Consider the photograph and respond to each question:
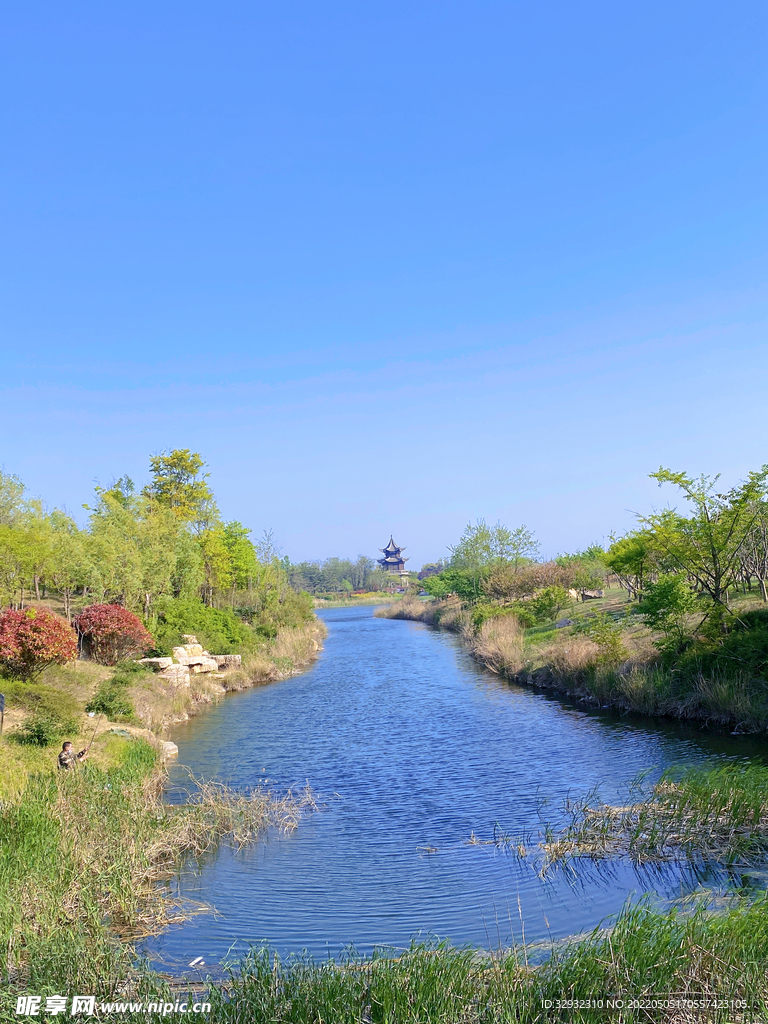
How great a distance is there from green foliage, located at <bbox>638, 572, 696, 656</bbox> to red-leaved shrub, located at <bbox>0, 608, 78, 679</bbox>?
60.3 feet

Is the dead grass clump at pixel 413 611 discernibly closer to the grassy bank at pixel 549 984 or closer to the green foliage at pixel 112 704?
the green foliage at pixel 112 704

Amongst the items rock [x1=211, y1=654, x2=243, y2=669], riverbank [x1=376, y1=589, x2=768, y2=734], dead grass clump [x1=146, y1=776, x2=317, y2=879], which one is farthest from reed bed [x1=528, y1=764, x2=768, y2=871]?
rock [x1=211, y1=654, x2=243, y2=669]

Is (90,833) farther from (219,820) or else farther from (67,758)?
(67,758)

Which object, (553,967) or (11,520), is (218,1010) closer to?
(553,967)

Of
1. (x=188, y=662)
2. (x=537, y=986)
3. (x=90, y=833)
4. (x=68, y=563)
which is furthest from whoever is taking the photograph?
(x=188, y=662)

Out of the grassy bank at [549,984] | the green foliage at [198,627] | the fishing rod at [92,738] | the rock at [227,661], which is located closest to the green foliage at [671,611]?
the grassy bank at [549,984]

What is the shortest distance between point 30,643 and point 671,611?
64.4 ft

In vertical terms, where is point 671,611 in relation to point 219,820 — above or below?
above

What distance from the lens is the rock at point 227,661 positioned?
3616 centimetres

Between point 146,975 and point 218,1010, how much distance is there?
970mm

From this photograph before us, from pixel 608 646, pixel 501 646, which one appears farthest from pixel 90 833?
pixel 501 646

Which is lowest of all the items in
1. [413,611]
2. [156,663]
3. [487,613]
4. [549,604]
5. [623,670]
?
[413,611]

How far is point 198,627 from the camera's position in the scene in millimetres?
37469

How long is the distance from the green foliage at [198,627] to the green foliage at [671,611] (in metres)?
21.2
